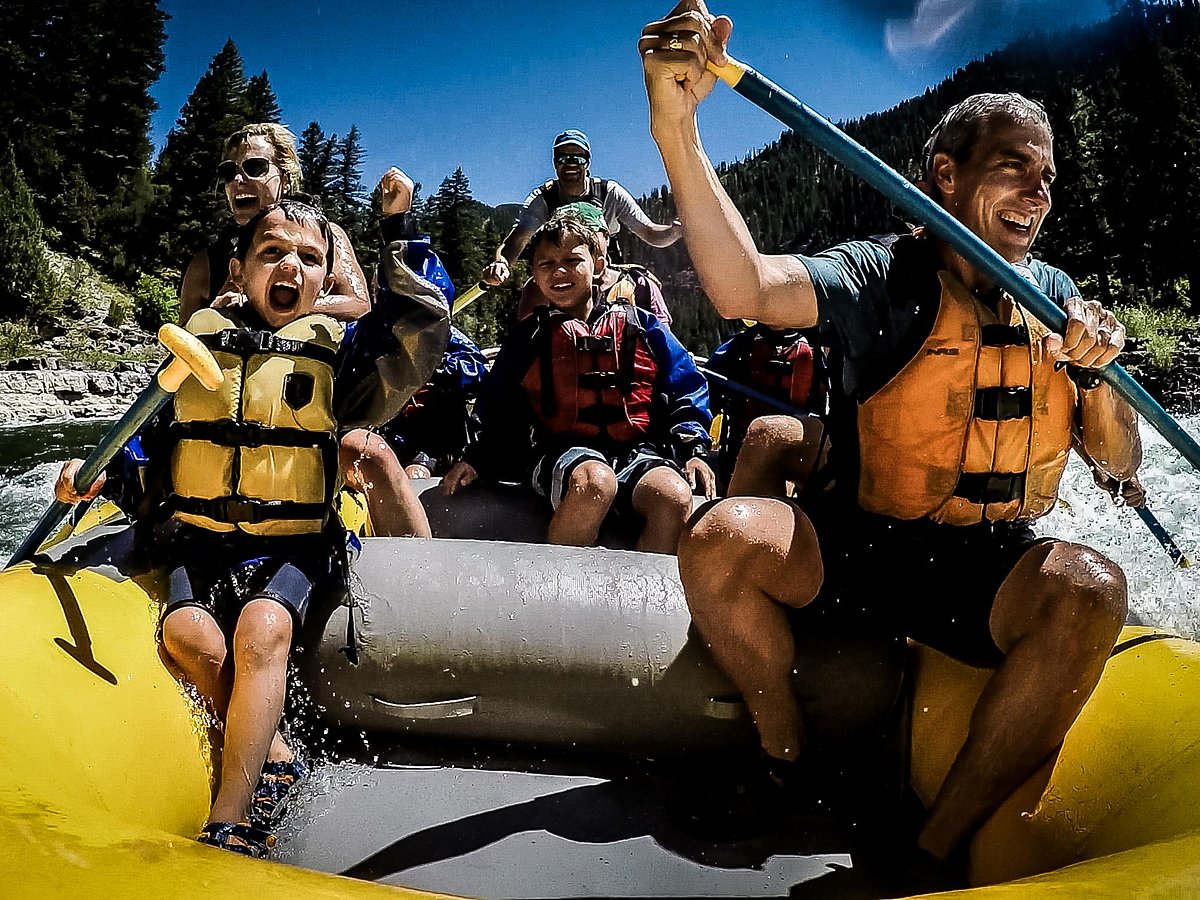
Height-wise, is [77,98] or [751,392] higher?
[77,98]

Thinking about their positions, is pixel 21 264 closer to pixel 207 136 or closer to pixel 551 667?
pixel 207 136

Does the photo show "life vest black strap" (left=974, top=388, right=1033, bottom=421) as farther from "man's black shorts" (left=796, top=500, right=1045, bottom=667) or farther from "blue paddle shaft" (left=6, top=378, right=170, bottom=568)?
"blue paddle shaft" (left=6, top=378, right=170, bottom=568)

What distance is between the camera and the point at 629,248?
13.4ft

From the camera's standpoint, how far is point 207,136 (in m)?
7.23

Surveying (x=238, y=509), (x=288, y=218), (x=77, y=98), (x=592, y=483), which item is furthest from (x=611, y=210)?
(x=77, y=98)

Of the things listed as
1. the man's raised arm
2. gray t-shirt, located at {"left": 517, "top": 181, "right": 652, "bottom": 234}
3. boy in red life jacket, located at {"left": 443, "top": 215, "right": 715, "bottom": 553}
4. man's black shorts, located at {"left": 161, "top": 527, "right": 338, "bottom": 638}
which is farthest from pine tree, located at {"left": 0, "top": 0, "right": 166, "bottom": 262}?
the man's raised arm

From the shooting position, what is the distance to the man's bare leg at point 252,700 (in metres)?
1.20

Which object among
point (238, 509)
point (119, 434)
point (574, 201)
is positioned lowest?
point (238, 509)

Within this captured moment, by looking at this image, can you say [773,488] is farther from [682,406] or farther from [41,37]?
[41,37]

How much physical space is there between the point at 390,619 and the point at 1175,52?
9373 mm

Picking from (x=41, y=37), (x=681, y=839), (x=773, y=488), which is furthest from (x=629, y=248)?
(x=41, y=37)

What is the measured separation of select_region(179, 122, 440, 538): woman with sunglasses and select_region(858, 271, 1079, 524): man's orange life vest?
1176mm

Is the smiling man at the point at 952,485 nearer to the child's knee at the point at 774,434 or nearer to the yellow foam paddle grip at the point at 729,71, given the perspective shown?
the yellow foam paddle grip at the point at 729,71

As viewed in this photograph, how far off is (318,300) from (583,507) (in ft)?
2.80
